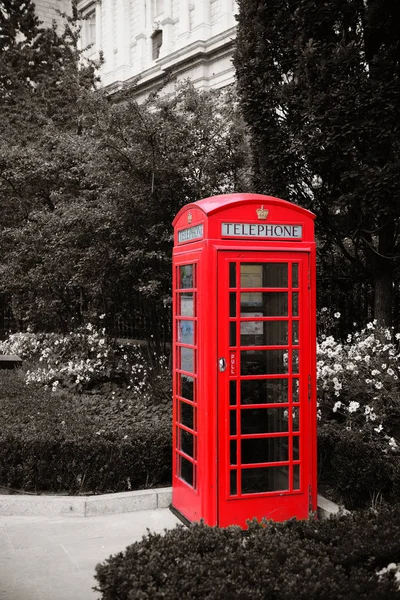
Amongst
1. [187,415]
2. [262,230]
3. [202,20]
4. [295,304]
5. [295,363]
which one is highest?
[202,20]

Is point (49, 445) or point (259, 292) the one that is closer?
point (259, 292)

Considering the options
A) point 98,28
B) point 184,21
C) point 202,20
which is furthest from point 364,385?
point 98,28

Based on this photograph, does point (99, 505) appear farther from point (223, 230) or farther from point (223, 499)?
point (223, 230)

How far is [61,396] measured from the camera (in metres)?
9.09

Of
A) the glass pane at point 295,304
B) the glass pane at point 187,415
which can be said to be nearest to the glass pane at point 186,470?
the glass pane at point 187,415

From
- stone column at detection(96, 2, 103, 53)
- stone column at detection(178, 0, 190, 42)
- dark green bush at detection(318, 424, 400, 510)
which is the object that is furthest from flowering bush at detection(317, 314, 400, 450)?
stone column at detection(96, 2, 103, 53)

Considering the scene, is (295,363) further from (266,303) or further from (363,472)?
(363,472)

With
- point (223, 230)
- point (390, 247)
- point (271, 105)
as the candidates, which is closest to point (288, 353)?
point (223, 230)

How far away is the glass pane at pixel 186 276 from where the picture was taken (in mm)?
5473

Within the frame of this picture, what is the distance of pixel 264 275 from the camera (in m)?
5.26

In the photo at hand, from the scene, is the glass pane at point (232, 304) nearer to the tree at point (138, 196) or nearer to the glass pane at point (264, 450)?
the glass pane at point (264, 450)

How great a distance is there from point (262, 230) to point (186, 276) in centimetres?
77

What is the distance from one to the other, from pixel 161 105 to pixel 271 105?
3222mm

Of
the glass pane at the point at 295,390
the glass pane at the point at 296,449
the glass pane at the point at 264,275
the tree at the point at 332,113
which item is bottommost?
the glass pane at the point at 296,449
